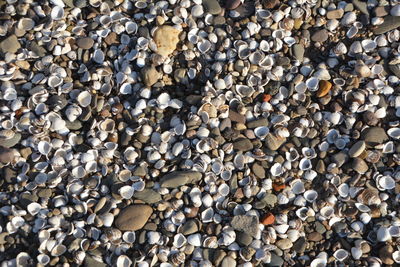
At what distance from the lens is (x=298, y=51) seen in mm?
2408

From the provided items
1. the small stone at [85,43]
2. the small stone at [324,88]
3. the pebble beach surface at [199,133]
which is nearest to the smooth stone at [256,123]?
the pebble beach surface at [199,133]

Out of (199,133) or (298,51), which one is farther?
(298,51)

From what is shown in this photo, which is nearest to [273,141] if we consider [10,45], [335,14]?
[335,14]

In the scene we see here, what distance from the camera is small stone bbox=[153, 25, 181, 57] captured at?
2407 millimetres

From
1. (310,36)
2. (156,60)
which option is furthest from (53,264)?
(310,36)

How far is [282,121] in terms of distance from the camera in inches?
88.9

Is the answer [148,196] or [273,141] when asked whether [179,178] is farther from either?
[273,141]

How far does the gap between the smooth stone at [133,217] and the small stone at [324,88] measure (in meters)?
1.05

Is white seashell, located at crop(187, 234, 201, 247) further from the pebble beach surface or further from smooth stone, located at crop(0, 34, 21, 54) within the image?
smooth stone, located at crop(0, 34, 21, 54)

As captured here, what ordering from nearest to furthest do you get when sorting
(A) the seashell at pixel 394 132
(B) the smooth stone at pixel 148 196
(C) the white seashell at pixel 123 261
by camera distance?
(C) the white seashell at pixel 123 261 → (B) the smooth stone at pixel 148 196 → (A) the seashell at pixel 394 132

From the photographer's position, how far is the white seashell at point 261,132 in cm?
224

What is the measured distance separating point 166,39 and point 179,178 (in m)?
0.78

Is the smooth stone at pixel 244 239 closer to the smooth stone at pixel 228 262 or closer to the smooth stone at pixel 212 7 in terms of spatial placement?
the smooth stone at pixel 228 262

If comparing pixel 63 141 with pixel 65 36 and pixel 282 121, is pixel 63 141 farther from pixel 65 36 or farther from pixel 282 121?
pixel 282 121
